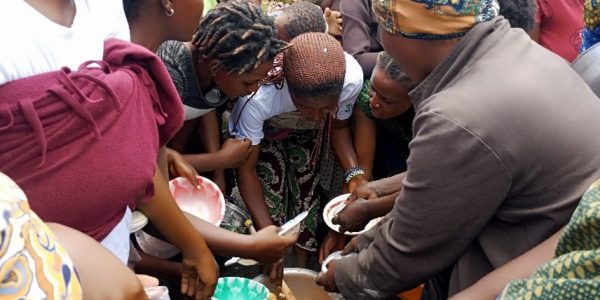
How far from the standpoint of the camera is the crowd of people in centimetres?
97

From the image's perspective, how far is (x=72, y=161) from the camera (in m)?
1.21

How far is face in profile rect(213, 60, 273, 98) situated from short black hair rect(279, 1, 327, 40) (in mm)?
474

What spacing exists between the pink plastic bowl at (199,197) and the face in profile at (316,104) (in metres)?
0.51

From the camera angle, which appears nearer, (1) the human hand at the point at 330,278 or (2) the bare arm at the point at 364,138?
(1) the human hand at the point at 330,278

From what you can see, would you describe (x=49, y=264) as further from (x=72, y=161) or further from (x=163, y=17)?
(x=163, y=17)

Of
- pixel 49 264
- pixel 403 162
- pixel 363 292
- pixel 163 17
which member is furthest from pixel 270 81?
pixel 49 264

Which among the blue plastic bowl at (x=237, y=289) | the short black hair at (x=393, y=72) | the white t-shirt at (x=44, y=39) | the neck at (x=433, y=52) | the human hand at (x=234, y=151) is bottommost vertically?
the blue plastic bowl at (x=237, y=289)

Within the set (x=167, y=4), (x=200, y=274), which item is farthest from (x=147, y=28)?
(x=200, y=274)

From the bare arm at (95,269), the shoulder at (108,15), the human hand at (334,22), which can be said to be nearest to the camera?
the bare arm at (95,269)

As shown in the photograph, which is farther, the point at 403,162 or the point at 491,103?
the point at 403,162

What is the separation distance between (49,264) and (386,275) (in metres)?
1.10

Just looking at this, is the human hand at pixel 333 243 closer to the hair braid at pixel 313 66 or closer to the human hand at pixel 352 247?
A: the human hand at pixel 352 247

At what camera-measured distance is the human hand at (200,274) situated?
1.82 meters

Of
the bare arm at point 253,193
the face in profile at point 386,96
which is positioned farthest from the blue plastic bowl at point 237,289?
the face in profile at point 386,96
